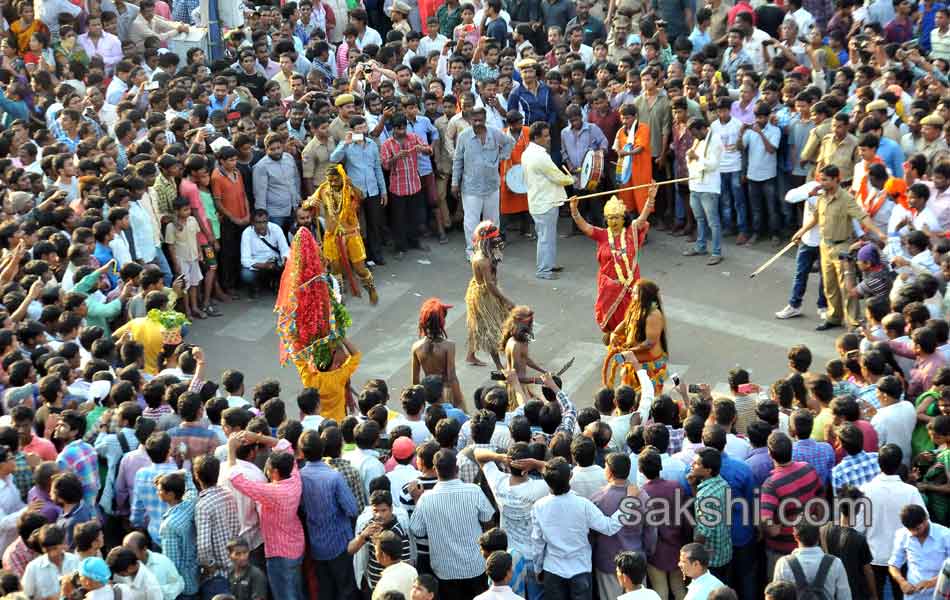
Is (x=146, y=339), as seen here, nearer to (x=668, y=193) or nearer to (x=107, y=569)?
(x=107, y=569)

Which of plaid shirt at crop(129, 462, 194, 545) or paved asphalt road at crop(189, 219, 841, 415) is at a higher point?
plaid shirt at crop(129, 462, 194, 545)

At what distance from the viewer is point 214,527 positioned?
9.18 meters

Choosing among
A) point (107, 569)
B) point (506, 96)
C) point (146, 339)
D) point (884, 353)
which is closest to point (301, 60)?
point (506, 96)

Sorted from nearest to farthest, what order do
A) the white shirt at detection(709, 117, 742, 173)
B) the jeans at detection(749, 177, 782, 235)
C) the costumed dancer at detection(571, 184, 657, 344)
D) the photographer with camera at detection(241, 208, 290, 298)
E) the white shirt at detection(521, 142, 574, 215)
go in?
the costumed dancer at detection(571, 184, 657, 344)
the photographer with camera at detection(241, 208, 290, 298)
the white shirt at detection(521, 142, 574, 215)
the white shirt at detection(709, 117, 742, 173)
the jeans at detection(749, 177, 782, 235)

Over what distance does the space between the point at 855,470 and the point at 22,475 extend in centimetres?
545

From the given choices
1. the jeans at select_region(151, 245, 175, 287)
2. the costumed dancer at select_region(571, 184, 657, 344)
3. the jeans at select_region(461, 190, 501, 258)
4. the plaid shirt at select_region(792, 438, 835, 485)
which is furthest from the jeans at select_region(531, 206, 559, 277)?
the plaid shirt at select_region(792, 438, 835, 485)

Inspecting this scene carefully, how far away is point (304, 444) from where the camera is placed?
30.8 feet

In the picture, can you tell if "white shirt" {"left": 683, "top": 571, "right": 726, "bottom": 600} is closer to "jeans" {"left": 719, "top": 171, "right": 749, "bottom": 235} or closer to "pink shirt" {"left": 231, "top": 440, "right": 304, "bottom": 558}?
"pink shirt" {"left": 231, "top": 440, "right": 304, "bottom": 558}

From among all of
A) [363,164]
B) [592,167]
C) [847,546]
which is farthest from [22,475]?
[592,167]

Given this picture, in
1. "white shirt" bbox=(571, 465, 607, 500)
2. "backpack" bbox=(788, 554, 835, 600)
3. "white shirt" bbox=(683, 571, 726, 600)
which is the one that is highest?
"white shirt" bbox=(571, 465, 607, 500)

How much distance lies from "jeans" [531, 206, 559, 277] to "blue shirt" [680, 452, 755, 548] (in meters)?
6.69

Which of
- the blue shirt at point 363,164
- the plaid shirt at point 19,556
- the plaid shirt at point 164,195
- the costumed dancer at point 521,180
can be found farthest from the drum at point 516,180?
the plaid shirt at point 19,556

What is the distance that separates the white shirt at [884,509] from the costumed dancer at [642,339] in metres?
3.30

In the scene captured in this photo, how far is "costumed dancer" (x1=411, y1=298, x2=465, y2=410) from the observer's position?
40.1ft
